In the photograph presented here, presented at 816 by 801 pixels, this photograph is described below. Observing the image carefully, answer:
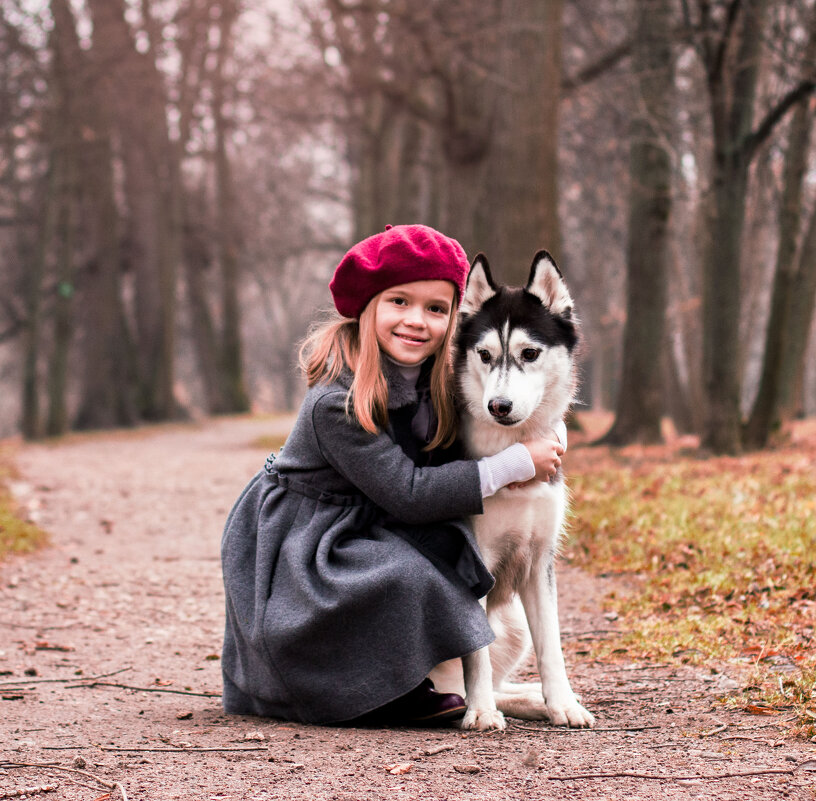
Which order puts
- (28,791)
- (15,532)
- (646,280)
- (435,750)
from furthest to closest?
(646,280) → (15,532) → (435,750) → (28,791)

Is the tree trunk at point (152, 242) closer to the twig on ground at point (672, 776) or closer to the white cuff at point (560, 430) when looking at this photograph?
the white cuff at point (560, 430)

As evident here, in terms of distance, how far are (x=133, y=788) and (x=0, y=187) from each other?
18244 mm

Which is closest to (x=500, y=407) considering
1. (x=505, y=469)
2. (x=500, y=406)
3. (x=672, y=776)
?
(x=500, y=406)

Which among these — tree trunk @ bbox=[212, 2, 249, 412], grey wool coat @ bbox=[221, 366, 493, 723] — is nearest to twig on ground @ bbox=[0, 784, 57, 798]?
grey wool coat @ bbox=[221, 366, 493, 723]

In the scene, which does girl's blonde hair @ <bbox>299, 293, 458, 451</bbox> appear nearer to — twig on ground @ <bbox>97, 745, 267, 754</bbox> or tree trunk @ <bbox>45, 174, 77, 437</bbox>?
twig on ground @ <bbox>97, 745, 267, 754</bbox>

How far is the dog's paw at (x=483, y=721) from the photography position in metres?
3.39

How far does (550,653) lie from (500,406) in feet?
3.18

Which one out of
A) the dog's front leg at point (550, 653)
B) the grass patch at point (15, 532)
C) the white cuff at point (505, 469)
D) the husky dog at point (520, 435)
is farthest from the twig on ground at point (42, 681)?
the grass patch at point (15, 532)

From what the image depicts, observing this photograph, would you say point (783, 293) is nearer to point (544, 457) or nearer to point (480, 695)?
point (544, 457)

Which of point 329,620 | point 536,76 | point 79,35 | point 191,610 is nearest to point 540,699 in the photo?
point 329,620

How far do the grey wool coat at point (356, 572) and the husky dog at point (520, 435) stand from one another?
17 centimetres

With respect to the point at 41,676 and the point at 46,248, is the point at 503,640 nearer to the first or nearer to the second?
the point at 41,676

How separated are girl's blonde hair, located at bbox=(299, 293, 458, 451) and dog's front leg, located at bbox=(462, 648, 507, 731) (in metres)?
→ 0.79

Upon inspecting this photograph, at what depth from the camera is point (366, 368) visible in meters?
3.54
